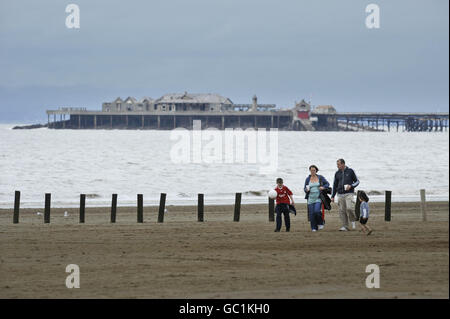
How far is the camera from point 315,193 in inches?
717

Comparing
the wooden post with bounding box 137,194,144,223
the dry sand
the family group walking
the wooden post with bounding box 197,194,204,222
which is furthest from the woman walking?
the wooden post with bounding box 137,194,144,223

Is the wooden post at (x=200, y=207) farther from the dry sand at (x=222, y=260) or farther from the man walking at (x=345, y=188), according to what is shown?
the man walking at (x=345, y=188)

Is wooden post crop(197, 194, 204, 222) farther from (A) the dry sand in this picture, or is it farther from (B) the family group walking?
(B) the family group walking

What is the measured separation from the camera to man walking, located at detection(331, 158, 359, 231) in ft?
57.3

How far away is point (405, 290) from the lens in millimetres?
10688

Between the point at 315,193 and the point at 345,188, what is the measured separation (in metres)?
0.95

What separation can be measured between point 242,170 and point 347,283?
63.6m

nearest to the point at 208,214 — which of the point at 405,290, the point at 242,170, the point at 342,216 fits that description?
the point at 342,216

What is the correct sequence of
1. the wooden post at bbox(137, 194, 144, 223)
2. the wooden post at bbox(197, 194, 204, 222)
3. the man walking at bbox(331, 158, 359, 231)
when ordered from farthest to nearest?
the wooden post at bbox(137, 194, 144, 223)
the wooden post at bbox(197, 194, 204, 222)
the man walking at bbox(331, 158, 359, 231)

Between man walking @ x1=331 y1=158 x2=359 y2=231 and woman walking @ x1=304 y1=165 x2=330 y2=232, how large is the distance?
39cm

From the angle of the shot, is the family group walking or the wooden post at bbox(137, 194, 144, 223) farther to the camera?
the wooden post at bbox(137, 194, 144, 223)
